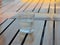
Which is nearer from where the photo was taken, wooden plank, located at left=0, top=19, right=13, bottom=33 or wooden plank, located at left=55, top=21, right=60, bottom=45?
wooden plank, located at left=55, top=21, right=60, bottom=45

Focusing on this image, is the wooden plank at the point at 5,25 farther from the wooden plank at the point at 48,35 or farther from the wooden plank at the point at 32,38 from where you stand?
the wooden plank at the point at 48,35

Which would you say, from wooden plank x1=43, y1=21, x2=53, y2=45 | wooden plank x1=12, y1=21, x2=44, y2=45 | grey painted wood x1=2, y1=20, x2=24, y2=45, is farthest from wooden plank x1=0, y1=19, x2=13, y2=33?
wooden plank x1=43, y1=21, x2=53, y2=45

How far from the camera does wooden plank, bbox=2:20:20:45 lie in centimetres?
146

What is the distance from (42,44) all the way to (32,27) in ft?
1.49

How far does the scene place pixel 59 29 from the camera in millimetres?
1689

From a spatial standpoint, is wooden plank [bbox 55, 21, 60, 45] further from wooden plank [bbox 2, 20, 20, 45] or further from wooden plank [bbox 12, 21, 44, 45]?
wooden plank [bbox 2, 20, 20, 45]

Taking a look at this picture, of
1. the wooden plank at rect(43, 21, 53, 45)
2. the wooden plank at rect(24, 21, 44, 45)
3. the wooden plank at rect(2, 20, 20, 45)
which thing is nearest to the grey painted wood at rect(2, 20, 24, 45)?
the wooden plank at rect(2, 20, 20, 45)

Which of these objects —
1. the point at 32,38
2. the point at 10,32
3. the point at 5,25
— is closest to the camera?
the point at 32,38

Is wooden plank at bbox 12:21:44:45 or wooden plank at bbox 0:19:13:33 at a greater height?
wooden plank at bbox 12:21:44:45

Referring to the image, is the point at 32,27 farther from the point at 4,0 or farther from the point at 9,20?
the point at 4,0

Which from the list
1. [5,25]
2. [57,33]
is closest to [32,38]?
[57,33]

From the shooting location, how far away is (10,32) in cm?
165

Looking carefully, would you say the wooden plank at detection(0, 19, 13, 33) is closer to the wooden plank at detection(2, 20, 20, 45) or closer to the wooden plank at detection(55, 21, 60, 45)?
the wooden plank at detection(2, 20, 20, 45)

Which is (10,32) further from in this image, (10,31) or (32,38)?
(32,38)
